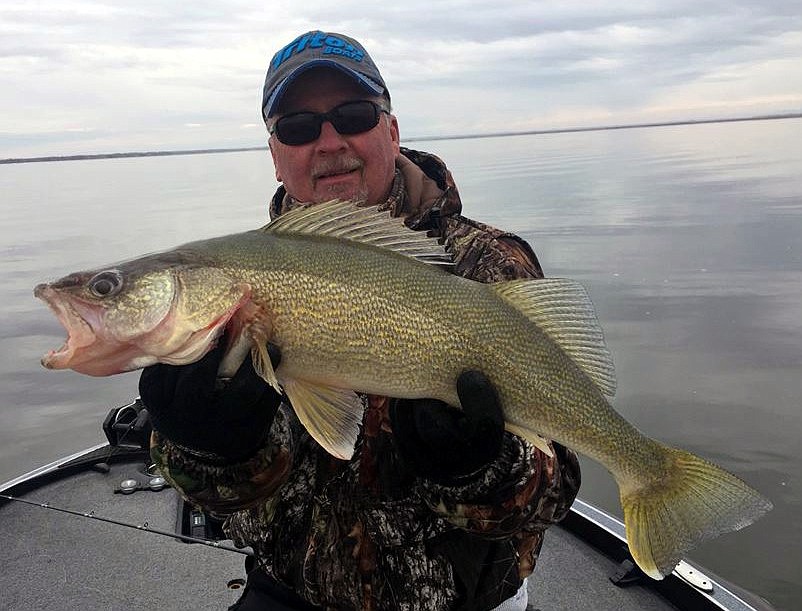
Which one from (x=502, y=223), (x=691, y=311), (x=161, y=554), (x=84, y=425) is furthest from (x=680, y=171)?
(x=161, y=554)

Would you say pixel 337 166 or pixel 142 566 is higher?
pixel 337 166

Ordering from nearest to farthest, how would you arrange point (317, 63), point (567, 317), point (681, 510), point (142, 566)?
point (681, 510) → point (567, 317) → point (317, 63) → point (142, 566)

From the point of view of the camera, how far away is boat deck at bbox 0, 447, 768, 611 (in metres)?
4.09

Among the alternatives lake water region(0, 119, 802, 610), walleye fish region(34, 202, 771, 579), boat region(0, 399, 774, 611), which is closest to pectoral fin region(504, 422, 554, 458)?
walleye fish region(34, 202, 771, 579)

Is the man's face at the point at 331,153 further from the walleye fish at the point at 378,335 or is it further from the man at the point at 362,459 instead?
the walleye fish at the point at 378,335

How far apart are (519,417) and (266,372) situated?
97 cm

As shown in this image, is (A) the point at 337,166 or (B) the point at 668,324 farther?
(B) the point at 668,324

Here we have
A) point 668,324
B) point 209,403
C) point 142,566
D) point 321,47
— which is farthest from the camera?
point 668,324

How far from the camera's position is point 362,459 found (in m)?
2.76

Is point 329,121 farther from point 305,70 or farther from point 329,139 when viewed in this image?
point 305,70

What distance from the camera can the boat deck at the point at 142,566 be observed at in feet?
13.4

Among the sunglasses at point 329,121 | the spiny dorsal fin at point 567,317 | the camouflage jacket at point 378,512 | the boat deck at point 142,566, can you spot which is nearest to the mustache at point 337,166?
the sunglasses at point 329,121

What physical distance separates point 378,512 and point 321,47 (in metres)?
2.32

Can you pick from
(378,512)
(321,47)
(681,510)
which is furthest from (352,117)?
(681,510)
